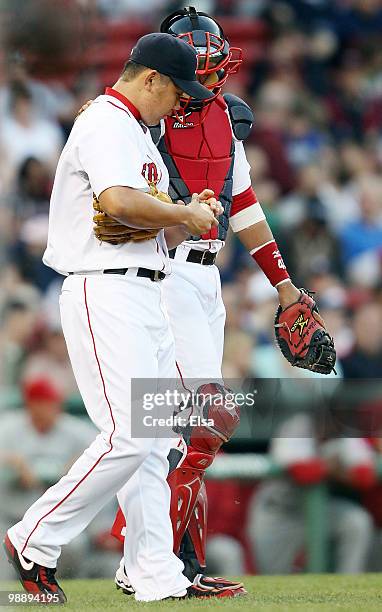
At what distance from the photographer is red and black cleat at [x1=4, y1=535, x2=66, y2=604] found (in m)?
3.95

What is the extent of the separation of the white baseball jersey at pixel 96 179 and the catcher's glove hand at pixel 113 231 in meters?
0.03

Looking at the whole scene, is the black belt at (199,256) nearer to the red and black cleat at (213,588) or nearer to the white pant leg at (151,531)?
the white pant leg at (151,531)

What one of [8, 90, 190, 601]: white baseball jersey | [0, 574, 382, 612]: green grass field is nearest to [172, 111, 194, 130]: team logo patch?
[8, 90, 190, 601]: white baseball jersey

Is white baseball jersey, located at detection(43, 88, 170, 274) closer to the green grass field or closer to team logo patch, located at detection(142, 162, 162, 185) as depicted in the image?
team logo patch, located at detection(142, 162, 162, 185)

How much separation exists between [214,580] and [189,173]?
62.6 inches

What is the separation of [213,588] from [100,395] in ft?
3.23

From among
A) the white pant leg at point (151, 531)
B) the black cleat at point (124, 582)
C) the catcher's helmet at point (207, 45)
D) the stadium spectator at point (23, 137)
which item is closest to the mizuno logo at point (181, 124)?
the catcher's helmet at point (207, 45)

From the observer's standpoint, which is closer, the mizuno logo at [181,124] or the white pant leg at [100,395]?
the white pant leg at [100,395]

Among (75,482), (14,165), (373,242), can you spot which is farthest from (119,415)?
(373,242)

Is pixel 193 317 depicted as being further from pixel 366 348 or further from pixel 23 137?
pixel 23 137

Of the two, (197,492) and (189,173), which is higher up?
(189,173)

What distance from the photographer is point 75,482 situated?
388 cm

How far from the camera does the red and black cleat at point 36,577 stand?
3.95 meters

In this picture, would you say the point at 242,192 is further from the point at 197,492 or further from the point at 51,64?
the point at 51,64
